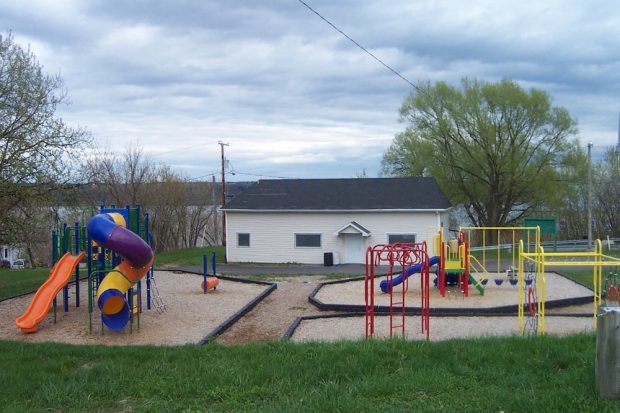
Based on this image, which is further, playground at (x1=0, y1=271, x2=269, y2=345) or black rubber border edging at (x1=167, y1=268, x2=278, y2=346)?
playground at (x1=0, y1=271, x2=269, y2=345)

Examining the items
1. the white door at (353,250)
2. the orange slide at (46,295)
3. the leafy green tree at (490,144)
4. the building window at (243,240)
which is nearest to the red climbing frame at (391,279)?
the orange slide at (46,295)

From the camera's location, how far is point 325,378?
19.3 ft

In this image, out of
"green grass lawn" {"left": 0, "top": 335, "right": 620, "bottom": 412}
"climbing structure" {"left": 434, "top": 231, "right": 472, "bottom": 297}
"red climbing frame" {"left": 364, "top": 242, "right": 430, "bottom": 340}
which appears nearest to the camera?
"green grass lawn" {"left": 0, "top": 335, "right": 620, "bottom": 412}

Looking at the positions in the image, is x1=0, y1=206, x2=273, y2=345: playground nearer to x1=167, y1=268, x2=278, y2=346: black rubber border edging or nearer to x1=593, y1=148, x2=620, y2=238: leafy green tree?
x1=167, y1=268, x2=278, y2=346: black rubber border edging

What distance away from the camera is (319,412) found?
15.7 feet

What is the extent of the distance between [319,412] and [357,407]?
12.8 inches

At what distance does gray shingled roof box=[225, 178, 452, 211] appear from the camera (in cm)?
2959

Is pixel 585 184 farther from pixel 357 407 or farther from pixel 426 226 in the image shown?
pixel 357 407

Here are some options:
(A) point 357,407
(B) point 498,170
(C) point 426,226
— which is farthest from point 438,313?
(B) point 498,170

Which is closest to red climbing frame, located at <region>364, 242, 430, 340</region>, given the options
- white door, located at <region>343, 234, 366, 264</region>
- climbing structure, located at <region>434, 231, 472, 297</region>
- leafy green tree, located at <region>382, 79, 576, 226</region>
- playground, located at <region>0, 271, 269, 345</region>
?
climbing structure, located at <region>434, 231, 472, 297</region>

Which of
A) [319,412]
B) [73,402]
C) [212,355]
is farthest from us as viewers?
[212,355]

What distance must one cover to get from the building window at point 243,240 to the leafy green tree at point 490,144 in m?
14.4

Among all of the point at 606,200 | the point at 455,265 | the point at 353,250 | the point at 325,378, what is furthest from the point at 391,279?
the point at 606,200

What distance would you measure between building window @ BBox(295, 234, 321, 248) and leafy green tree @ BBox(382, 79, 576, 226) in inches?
500
